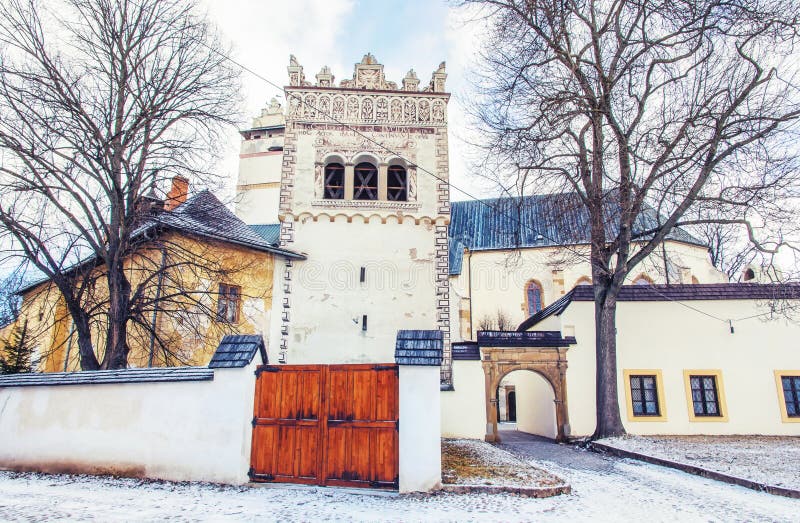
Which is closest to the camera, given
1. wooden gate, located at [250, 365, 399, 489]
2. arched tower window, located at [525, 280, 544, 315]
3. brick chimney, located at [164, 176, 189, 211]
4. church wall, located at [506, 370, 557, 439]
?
wooden gate, located at [250, 365, 399, 489]

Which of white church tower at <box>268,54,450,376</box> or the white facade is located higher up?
white church tower at <box>268,54,450,376</box>

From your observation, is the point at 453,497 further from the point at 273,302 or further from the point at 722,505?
the point at 273,302

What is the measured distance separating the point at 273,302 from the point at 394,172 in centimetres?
613

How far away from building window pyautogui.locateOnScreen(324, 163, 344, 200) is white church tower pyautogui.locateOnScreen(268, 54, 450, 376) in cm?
4

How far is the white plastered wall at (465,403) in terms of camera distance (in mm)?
15430

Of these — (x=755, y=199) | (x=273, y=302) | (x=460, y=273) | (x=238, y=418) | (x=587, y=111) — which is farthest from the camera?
(x=460, y=273)

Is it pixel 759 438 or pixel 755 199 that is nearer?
pixel 755 199

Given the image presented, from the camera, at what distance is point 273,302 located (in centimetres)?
1650

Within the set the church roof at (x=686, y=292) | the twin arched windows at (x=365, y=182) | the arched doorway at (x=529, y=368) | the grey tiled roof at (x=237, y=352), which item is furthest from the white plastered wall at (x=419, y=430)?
the twin arched windows at (x=365, y=182)

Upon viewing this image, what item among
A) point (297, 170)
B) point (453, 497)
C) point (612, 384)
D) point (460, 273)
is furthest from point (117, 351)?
point (460, 273)

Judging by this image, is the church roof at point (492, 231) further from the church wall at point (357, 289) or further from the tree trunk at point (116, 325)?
the tree trunk at point (116, 325)

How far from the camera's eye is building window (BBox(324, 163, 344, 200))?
709 inches

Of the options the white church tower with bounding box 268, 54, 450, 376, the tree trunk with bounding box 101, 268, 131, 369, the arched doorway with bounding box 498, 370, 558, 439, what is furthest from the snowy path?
the arched doorway with bounding box 498, 370, 558, 439

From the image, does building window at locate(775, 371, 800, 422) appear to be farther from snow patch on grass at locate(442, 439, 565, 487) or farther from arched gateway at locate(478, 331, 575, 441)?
snow patch on grass at locate(442, 439, 565, 487)
